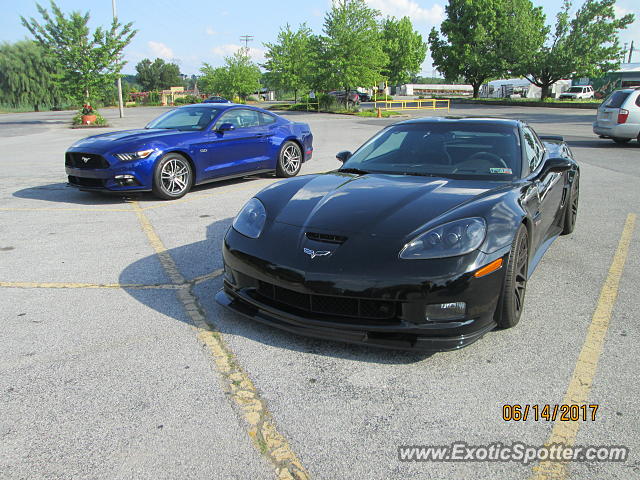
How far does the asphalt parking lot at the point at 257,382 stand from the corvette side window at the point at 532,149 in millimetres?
952

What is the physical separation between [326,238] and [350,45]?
3588 cm

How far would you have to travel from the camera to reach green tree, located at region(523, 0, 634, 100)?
43.0 meters

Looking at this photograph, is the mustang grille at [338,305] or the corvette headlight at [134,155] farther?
the corvette headlight at [134,155]

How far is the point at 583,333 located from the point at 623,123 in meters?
13.4

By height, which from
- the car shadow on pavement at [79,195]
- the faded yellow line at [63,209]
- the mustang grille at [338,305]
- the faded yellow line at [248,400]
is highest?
the mustang grille at [338,305]

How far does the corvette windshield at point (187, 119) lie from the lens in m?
8.55

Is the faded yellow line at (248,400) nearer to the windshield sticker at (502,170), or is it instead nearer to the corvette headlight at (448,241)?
the corvette headlight at (448,241)

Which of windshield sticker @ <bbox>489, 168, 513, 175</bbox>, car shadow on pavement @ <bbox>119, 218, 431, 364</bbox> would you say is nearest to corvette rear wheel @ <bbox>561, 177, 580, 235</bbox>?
windshield sticker @ <bbox>489, 168, 513, 175</bbox>

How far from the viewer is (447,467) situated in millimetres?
2191

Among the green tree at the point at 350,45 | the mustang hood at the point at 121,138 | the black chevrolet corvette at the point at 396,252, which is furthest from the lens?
the green tree at the point at 350,45

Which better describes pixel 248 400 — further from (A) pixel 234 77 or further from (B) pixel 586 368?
(A) pixel 234 77

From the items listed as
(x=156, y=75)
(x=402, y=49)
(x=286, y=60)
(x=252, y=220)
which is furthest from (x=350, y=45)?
(x=156, y=75)

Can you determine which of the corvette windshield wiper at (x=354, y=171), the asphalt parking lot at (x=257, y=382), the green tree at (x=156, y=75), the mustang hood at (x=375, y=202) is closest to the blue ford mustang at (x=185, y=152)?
the asphalt parking lot at (x=257, y=382)

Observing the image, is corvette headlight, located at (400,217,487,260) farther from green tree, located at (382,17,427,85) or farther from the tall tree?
green tree, located at (382,17,427,85)
